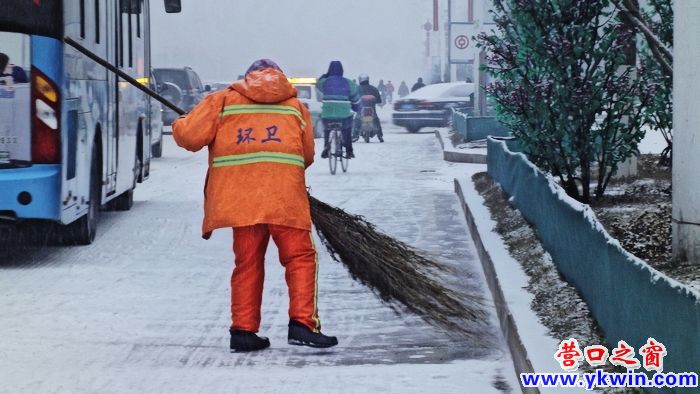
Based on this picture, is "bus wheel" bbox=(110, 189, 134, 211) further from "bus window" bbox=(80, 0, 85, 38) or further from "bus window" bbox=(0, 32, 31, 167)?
"bus window" bbox=(0, 32, 31, 167)

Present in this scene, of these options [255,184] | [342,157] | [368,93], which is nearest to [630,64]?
[255,184]

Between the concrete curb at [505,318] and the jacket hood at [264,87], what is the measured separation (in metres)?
1.70

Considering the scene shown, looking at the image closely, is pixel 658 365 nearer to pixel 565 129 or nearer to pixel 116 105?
pixel 565 129

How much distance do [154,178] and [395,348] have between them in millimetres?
14716

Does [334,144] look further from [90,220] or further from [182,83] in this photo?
[182,83]

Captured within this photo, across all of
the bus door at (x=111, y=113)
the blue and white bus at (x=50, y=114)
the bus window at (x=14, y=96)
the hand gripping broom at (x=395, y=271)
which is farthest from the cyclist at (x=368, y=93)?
the hand gripping broom at (x=395, y=271)

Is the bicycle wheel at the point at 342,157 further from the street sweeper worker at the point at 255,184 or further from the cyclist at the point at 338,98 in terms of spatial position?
the street sweeper worker at the point at 255,184

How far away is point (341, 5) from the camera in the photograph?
15312 cm

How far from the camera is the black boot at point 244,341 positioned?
860 centimetres

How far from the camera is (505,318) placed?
909 centimetres

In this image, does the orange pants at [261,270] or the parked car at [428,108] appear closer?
the orange pants at [261,270]

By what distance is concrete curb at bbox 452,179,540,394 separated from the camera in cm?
764

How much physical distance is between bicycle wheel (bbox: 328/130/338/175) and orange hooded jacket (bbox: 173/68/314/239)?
49.6 feet

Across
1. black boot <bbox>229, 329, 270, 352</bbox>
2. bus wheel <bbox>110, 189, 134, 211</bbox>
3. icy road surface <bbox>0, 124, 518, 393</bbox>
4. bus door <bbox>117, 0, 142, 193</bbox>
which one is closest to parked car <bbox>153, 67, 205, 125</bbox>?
bus wheel <bbox>110, 189, 134, 211</bbox>
